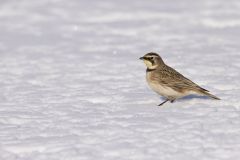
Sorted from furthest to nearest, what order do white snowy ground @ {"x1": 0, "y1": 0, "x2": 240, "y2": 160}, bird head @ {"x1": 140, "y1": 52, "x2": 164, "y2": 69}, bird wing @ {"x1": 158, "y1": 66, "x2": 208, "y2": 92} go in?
bird head @ {"x1": 140, "y1": 52, "x2": 164, "y2": 69} < bird wing @ {"x1": 158, "y1": 66, "x2": 208, "y2": 92} < white snowy ground @ {"x1": 0, "y1": 0, "x2": 240, "y2": 160}

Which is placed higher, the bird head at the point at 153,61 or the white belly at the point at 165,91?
the bird head at the point at 153,61

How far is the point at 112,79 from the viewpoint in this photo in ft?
33.5

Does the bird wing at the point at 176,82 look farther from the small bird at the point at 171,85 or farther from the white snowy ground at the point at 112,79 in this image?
the white snowy ground at the point at 112,79

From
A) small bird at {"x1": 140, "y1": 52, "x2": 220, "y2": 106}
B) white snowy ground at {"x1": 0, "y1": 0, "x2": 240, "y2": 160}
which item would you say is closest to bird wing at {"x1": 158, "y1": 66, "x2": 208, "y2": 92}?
small bird at {"x1": 140, "y1": 52, "x2": 220, "y2": 106}

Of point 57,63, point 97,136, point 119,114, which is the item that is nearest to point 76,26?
point 57,63

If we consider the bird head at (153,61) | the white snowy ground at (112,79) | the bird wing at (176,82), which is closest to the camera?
the white snowy ground at (112,79)

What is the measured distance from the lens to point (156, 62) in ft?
28.8

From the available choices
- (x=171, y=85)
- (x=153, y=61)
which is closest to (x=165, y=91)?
(x=171, y=85)

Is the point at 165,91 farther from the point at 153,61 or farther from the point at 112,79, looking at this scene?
the point at 112,79

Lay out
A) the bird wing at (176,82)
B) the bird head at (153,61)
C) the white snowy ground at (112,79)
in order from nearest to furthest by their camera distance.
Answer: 1. the white snowy ground at (112,79)
2. the bird wing at (176,82)
3. the bird head at (153,61)

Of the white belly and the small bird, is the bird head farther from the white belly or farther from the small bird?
the white belly

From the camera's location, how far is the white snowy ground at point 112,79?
6.75 metres

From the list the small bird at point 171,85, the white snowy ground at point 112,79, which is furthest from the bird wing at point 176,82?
the white snowy ground at point 112,79

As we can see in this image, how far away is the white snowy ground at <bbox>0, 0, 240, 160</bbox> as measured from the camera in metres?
6.75
